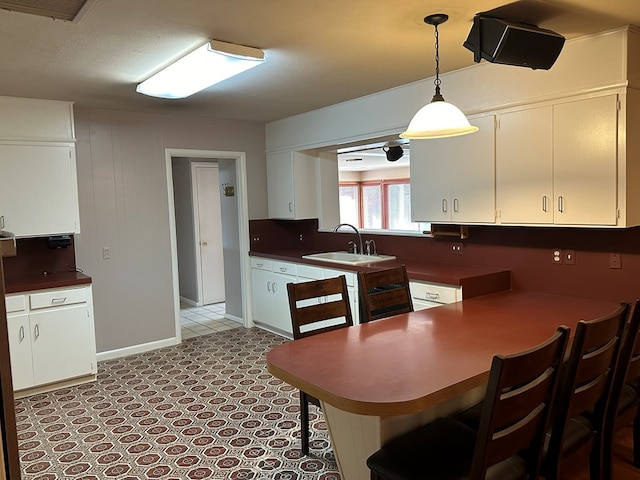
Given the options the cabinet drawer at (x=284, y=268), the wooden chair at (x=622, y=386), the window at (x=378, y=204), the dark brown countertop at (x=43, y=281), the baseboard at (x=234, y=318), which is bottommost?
the baseboard at (x=234, y=318)

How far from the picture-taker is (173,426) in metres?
3.27

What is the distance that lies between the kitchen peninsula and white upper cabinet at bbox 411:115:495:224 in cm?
98

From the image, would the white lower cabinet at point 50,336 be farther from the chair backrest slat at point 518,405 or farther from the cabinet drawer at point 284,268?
the chair backrest slat at point 518,405

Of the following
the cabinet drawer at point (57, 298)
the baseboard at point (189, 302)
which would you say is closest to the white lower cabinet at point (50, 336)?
the cabinet drawer at point (57, 298)

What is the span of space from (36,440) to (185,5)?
2.84 meters

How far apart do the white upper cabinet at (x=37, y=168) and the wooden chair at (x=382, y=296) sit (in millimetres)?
2793

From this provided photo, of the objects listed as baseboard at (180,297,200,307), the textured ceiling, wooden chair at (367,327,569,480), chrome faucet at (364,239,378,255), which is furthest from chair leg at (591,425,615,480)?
baseboard at (180,297,200,307)

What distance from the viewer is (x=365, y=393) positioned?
5.58 ft

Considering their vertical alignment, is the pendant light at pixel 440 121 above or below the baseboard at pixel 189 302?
above

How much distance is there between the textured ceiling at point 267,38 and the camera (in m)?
2.33

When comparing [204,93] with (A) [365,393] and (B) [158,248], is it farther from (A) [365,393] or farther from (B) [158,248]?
(A) [365,393]

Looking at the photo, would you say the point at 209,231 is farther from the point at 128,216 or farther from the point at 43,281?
the point at 43,281

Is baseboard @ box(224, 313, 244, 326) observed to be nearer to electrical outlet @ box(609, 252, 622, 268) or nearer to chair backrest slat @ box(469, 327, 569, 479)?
electrical outlet @ box(609, 252, 622, 268)

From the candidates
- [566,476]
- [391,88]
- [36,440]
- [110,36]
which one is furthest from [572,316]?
[36,440]
